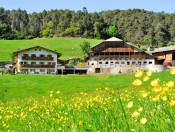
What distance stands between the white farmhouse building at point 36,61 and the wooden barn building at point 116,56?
401 inches

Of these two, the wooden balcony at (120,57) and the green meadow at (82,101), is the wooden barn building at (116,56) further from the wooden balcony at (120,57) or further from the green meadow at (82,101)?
the green meadow at (82,101)

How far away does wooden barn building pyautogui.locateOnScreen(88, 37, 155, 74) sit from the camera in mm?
93438

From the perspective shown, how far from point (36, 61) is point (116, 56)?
21239 mm

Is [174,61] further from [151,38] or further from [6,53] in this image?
[151,38]

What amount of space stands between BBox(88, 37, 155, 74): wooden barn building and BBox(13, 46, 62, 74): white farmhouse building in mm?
10186

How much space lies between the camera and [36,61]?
89688 mm

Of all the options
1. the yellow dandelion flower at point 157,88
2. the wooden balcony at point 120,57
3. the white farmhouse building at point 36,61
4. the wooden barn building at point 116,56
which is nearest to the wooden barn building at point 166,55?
the wooden barn building at point 116,56

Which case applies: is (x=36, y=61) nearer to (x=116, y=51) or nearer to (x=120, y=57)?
(x=116, y=51)

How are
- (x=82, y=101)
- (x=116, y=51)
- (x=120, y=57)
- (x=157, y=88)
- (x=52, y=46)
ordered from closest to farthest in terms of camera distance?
(x=157, y=88) → (x=82, y=101) → (x=120, y=57) → (x=116, y=51) → (x=52, y=46)

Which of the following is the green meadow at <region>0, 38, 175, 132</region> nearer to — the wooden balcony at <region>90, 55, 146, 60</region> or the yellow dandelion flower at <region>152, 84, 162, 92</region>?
the yellow dandelion flower at <region>152, 84, 162, 92</region>

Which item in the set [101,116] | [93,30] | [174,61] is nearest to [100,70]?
[174,61]

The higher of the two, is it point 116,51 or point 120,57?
point 116,51

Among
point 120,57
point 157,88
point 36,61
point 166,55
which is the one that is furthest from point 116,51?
point 157,88

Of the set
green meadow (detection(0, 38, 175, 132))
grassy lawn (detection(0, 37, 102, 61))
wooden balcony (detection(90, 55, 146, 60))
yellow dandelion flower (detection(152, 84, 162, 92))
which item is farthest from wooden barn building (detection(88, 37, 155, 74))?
yellow dandelion flower (detection(152, 84, 162, 92))
